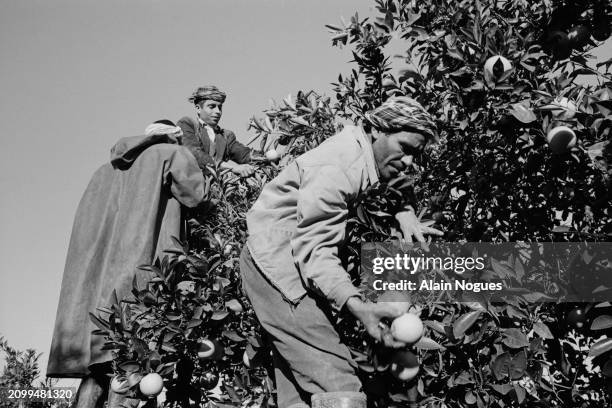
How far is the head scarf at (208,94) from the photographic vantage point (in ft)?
16.2

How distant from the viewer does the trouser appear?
2.43m

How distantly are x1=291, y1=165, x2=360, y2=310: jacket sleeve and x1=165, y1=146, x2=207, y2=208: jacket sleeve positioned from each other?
1.54 metres

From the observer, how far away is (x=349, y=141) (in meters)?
2.67

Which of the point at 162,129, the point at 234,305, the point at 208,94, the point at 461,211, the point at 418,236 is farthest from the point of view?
the point at 208,94

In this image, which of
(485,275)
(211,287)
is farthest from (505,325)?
(211,287)

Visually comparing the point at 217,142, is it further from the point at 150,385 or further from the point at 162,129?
the point at 150,385

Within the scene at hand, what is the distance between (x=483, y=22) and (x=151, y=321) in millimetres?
2096

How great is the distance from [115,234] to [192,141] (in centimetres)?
101

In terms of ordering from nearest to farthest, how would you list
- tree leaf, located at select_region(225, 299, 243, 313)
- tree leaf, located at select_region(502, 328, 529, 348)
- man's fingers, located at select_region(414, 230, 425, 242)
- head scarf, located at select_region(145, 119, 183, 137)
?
tree leaf, located at select_region(502, 328, 529, 348) < man's fingers, located at select_region(414, 230, 425, 242) < tree leaf, located at select_region(225, 299, 243, 313) < head scarf, located at select_region(145, 119, 183, 137)

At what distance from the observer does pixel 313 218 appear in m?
2.47

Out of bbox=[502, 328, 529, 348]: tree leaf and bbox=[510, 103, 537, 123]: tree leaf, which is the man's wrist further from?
bbox=[510, 103, 537, 123]: tree leaf

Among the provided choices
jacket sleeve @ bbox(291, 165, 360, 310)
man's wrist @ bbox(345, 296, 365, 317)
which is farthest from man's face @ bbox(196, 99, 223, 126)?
man's wrist @ bbox(345, 296, 365, 317)

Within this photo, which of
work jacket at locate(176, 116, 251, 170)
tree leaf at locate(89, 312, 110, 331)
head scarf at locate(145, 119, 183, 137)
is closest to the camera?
tree leaf at locate(89, 312, 110, 331)

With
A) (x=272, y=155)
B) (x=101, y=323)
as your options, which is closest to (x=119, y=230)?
(x=101, y=323)
